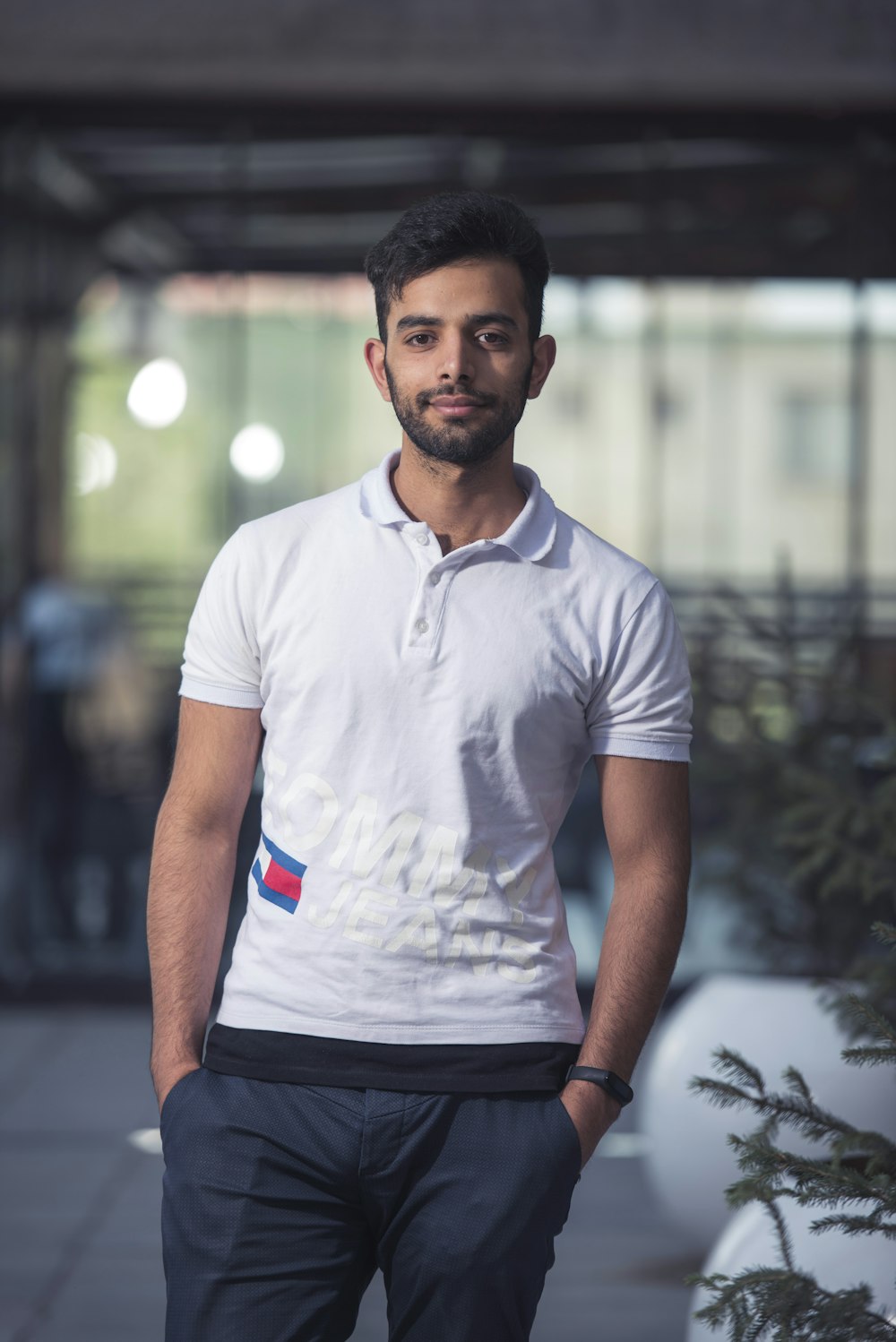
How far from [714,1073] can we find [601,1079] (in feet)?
8.14

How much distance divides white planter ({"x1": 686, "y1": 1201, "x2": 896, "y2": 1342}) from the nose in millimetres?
1533

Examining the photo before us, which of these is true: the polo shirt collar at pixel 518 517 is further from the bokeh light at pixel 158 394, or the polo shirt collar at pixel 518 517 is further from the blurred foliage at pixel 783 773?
the bokeh light at pixel 158 394

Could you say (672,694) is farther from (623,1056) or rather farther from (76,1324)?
(76,1324)

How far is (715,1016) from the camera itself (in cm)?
457

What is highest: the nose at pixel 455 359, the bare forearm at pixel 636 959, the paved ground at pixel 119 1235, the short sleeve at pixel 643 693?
the nose at pixel 455 359

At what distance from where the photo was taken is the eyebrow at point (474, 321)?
2.23 m

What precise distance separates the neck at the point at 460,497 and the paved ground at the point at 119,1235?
8.76 ft

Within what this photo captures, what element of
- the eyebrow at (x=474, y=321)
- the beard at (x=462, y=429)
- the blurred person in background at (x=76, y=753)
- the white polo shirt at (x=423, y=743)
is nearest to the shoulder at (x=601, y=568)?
the white polo shirt at (x=423, y=743)

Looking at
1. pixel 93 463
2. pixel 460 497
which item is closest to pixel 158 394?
pixel 93 463

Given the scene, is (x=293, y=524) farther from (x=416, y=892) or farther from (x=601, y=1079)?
(x=601, y=1079)

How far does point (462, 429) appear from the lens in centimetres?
224

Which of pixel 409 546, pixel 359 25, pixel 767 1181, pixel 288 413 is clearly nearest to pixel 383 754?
pixel 409 546

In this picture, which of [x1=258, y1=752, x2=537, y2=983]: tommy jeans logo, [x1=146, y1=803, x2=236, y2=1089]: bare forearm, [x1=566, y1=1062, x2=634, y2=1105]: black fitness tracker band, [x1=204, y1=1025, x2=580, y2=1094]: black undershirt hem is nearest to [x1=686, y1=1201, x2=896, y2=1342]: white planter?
[x1=566, y1=1062, x2=634, y2=1105]: black fitness tracker band

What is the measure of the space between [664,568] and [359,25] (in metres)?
2.92
